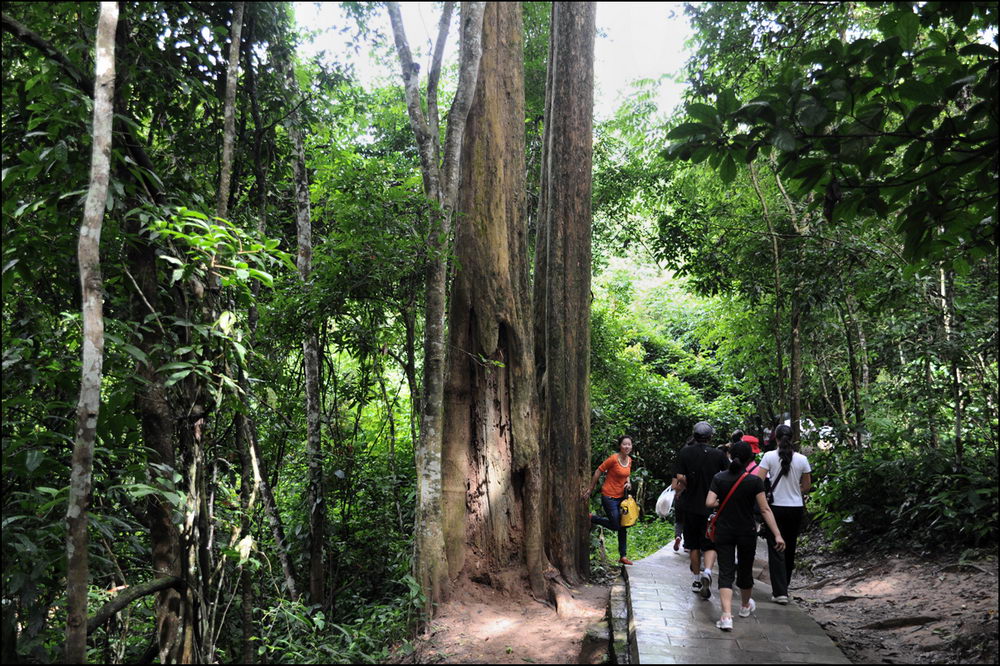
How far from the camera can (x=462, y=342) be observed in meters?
7.23

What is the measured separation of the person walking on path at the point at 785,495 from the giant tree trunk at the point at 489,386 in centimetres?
227

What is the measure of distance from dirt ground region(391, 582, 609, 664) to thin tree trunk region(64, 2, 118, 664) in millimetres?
2816

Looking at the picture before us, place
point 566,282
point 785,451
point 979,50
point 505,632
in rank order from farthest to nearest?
point 566,282 < point 785,451 < point 505,632 < point 979,50

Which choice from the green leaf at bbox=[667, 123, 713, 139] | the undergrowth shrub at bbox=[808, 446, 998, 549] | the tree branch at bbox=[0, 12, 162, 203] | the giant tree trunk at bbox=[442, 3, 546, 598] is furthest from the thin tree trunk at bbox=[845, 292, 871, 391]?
the tree branch at bbox=[0, 12, 162, 203]

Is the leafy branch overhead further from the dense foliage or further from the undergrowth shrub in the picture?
the undergrowth shrub

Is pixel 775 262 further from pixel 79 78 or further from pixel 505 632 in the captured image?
pixel 79 78

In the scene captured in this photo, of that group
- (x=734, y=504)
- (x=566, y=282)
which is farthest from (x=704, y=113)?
(x=566, y=282)

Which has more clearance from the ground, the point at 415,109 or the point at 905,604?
the point at 415,109

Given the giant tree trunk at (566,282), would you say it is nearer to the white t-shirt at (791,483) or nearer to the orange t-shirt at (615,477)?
the orange t-shirt at (615,477)

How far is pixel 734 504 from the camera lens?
586cm

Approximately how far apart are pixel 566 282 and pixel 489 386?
167 centimetres

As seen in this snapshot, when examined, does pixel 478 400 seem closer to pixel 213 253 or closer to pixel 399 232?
pixel 399 232

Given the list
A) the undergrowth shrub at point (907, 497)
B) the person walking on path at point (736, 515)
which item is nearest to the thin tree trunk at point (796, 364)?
the undergrowth shrub at point (907, 497)

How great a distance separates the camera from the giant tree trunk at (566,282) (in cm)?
783
